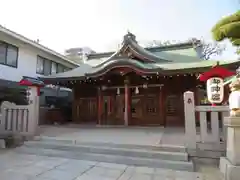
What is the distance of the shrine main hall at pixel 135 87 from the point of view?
363 inches

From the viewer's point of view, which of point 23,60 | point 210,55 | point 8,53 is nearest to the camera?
point 8,53

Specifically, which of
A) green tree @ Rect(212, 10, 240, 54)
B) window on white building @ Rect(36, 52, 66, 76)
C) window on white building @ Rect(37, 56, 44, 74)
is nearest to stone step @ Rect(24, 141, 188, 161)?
green tree @ Rect(212, 10, 240, 54)

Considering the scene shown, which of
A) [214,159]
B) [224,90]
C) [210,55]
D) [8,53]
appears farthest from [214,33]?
[210,55]

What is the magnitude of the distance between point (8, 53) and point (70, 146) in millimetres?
7390

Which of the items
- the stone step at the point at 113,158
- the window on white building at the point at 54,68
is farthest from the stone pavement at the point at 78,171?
the window on white building at the point at 54,68

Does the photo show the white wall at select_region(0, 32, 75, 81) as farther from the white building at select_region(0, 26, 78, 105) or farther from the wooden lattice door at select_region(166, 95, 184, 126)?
the wooden lattice door at select_region(166, 95, 184, 126)

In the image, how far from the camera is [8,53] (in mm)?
10336

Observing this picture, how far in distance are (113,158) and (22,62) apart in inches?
354

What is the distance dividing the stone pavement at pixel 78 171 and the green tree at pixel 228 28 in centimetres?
353

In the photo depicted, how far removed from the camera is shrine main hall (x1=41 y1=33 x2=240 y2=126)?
9211 millimetres

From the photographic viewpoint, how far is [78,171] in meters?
4.13

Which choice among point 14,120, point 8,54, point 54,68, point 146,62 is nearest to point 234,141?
point 14,120

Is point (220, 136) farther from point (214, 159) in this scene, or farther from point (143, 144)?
point (143, 144)

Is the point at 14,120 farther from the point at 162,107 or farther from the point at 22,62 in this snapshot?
the point at 162,107
